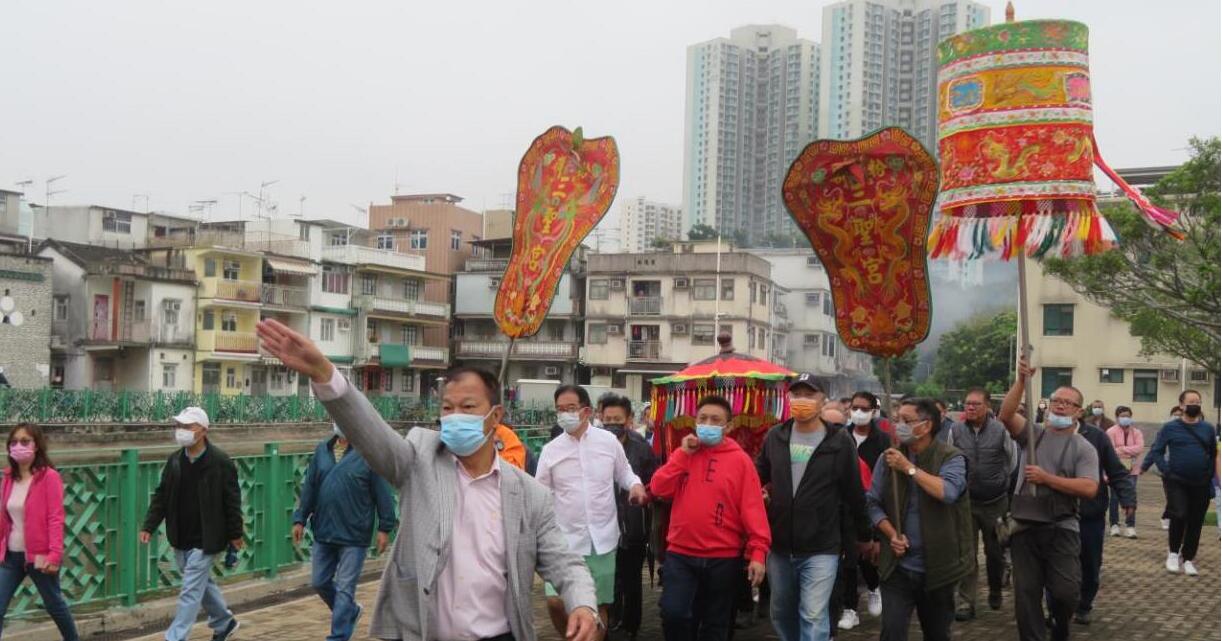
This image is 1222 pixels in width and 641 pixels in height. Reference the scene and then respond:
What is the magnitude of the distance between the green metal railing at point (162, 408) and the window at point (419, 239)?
19.4 meters

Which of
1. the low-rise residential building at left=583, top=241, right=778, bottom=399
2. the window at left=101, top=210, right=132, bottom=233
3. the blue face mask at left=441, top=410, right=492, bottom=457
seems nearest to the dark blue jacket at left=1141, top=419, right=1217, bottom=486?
the blue face mask at left=441, top=410, right=492, bottom=457

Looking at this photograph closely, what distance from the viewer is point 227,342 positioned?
160 ft

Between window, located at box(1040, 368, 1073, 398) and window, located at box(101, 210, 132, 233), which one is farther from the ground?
window, located at box(101, 210, 132, 233)

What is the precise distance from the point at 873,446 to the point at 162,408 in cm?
2825

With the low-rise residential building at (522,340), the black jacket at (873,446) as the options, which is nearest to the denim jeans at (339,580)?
the black jacket at (873,446)

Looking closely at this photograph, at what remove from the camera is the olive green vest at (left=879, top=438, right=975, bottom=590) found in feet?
22.8

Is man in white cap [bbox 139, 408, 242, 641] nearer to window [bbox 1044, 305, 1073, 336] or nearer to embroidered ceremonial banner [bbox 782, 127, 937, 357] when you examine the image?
embroidered ceremonial banner [bbox 782, 127, 937, 357]

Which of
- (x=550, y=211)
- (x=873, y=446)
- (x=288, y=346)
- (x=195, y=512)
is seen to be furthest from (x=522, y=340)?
(x=288, y=346)

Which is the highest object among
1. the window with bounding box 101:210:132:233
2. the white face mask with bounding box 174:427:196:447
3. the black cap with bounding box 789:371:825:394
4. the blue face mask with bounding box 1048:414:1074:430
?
the window with bounding box 101:210:132:233

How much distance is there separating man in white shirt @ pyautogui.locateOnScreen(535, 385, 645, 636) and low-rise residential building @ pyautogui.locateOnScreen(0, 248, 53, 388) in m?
38.0

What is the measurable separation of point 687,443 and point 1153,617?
214 inches

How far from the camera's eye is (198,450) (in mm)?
8016

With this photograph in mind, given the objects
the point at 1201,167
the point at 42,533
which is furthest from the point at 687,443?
the point at 1201,167

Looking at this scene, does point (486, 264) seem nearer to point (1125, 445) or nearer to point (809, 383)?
point (1125, 445)
